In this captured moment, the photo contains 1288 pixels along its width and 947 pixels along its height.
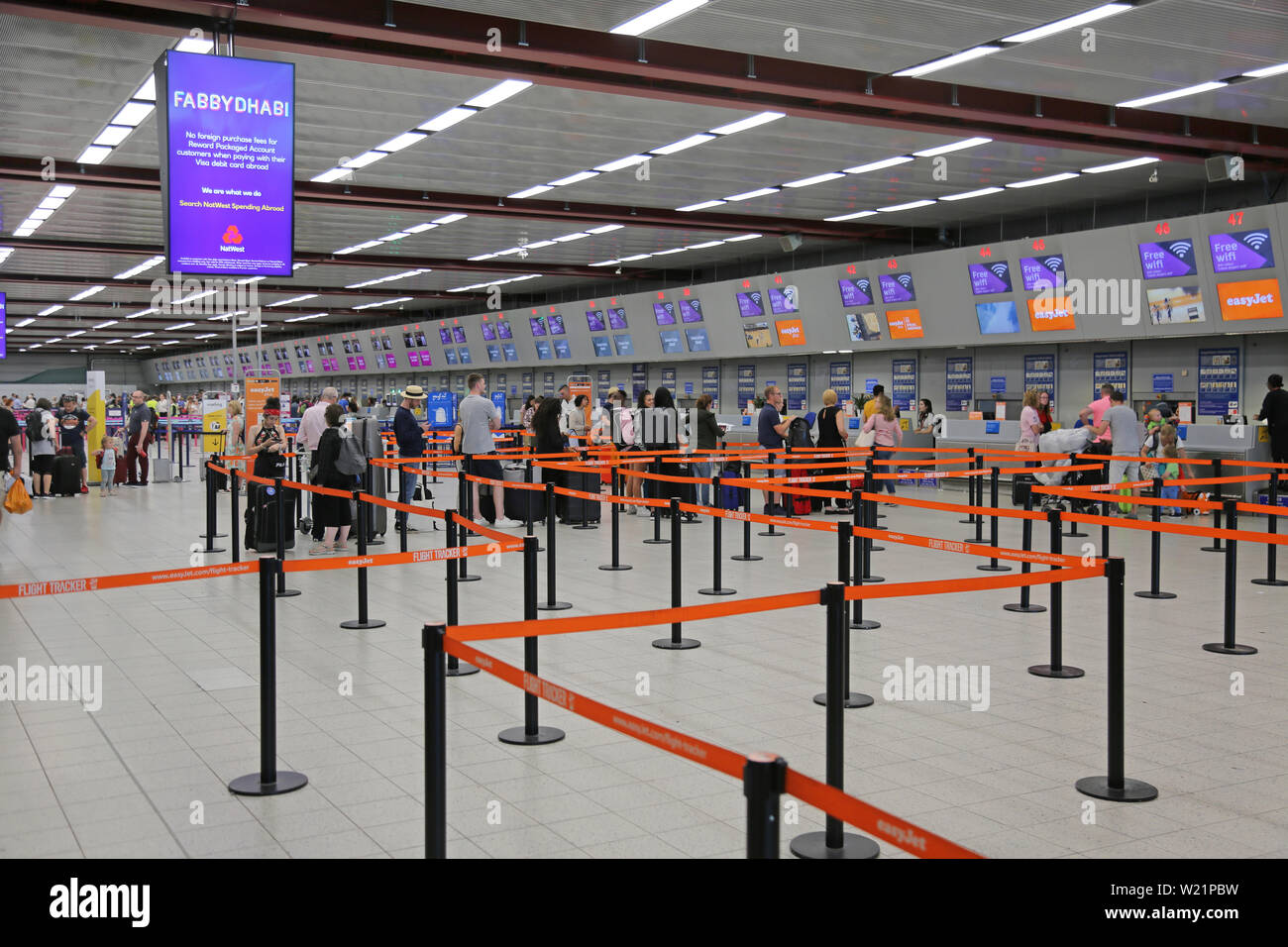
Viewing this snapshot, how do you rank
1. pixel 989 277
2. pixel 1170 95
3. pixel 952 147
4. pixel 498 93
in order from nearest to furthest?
pixel 498 93, pixel 1170 95, pixel 952 147, pixel 989 277

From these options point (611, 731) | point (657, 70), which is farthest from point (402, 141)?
point (611, 731)

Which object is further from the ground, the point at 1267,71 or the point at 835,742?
the point at 1267,71

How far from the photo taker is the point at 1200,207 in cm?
1755

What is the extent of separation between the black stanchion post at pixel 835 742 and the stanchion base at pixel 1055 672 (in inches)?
120

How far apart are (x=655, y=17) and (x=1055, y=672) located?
657 centimetres

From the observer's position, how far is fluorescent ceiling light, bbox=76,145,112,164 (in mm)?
14469

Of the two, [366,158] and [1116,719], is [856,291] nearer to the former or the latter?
[366,158]

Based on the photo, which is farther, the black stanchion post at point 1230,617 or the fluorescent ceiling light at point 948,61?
the fluorescent ceiling light at point 948,61

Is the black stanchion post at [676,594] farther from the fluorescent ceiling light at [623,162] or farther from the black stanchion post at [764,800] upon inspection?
the fluorescent ceiling light at [623,162]

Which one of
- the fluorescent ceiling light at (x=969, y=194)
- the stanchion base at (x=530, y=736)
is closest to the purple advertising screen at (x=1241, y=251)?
the fluorescent ceiling light at (x=969, y=194)

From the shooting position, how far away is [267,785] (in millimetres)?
4848

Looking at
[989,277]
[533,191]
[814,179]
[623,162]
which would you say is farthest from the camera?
[989,277]

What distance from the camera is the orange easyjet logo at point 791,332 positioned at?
76.8 ft

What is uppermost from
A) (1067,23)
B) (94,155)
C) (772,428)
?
(94,155)
